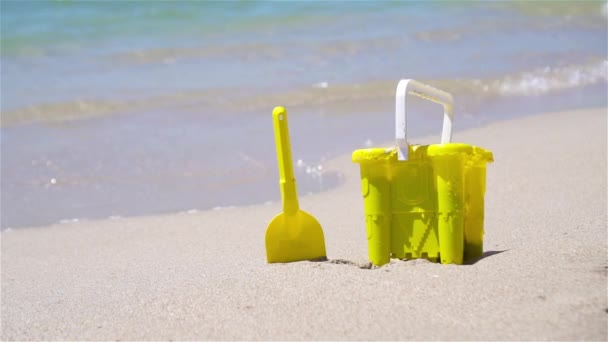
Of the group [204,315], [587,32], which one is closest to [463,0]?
[587,32]

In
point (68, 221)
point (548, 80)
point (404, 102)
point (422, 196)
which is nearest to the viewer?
point (404, 102)

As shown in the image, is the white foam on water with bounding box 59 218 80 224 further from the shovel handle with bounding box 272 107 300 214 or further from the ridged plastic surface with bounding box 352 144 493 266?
the ridged plastic surface with bounding box 352 144 493 266

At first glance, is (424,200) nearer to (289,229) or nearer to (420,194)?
(420,194)

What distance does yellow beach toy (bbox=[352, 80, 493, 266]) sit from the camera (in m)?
2.63

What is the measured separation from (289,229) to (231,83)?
21.6 ft

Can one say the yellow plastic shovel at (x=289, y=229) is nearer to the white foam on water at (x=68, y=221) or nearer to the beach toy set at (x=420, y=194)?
the beach toy set at (x=420, y=194)

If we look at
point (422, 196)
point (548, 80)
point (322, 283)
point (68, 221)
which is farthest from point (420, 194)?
point (548, 80)

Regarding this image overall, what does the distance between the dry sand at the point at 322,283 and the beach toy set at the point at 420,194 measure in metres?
0.08

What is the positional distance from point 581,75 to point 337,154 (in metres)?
3.78

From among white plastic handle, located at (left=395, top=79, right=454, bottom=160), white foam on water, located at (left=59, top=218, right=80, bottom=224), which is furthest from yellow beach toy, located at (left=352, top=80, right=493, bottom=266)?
white foam on water, located at (left=59, top=218, right=80, bottom=224)

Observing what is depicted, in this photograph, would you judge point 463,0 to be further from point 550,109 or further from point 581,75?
point 550,109

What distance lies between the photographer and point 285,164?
2865 mm

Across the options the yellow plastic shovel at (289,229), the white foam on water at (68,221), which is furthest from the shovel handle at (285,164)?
the white foam on water at (68,221)

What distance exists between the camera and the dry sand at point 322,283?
228 centimetres
